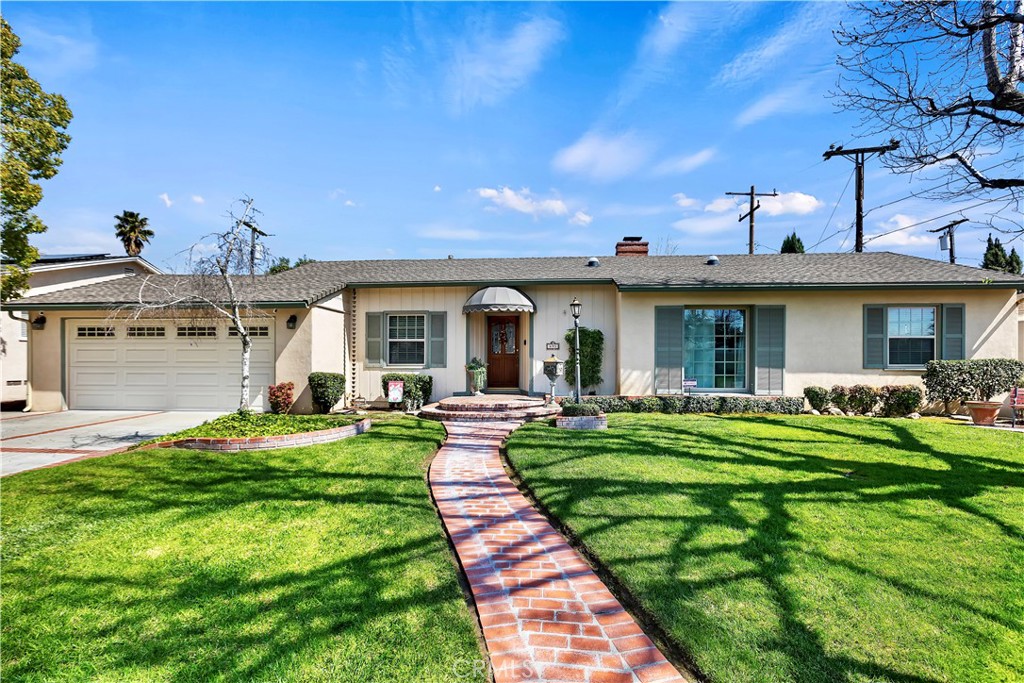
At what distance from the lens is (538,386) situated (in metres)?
13.9

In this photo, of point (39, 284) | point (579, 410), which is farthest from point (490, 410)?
point (39, 284)

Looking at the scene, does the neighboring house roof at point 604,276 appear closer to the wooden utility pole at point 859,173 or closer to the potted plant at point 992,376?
the potted plant at point 992,376

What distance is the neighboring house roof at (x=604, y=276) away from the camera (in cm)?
1229

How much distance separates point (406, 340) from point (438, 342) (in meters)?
1.12

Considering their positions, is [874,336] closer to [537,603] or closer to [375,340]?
[537,603]

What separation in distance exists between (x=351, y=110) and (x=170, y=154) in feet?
15.2

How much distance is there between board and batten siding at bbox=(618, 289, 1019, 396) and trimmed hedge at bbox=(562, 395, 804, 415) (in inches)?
23.1

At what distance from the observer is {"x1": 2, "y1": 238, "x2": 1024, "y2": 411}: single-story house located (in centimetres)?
1255

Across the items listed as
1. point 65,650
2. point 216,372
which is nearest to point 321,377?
point 216,372

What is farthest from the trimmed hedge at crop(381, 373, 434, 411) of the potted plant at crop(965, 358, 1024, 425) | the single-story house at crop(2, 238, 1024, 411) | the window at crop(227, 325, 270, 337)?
the potted plant at crop(965, 358, 1024, 425)

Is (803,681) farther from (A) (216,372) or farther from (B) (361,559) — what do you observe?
(A) (216,372)

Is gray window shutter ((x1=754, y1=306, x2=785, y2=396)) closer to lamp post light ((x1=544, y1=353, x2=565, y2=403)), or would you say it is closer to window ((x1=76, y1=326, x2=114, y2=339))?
lamp post light ((x1=544, y1=353, x2=565, y2=403))

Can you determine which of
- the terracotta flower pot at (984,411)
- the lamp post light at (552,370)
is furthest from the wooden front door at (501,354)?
the terracotta flower pot at (984,411)
